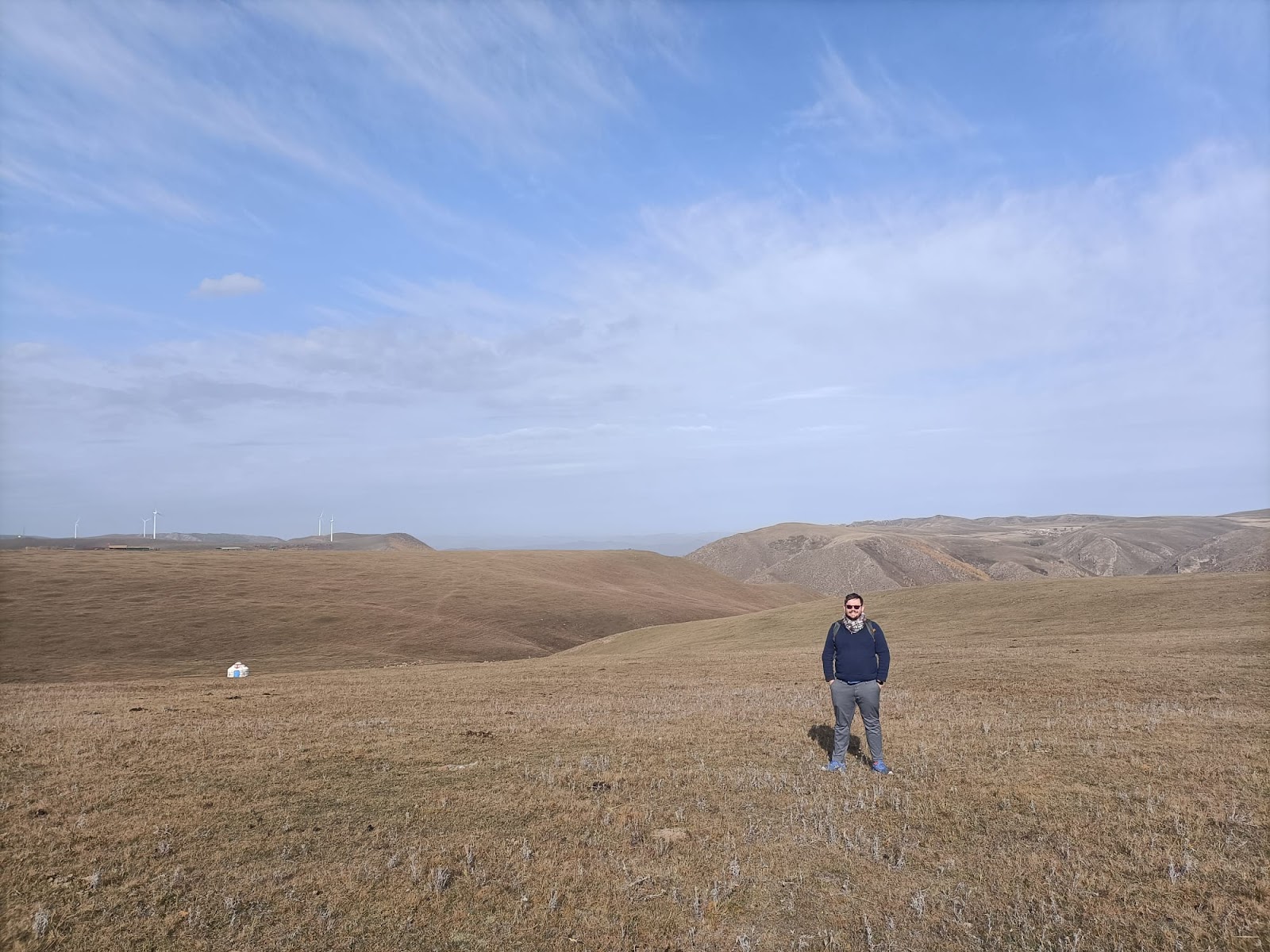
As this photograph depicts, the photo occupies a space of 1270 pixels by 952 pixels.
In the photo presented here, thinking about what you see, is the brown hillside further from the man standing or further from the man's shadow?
the man standing

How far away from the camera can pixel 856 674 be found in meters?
13.9

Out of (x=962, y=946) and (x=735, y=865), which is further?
(x=735, y=865)

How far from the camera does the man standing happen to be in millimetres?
13812

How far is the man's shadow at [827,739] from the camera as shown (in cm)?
1584

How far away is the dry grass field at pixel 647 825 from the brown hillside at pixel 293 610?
36.6m

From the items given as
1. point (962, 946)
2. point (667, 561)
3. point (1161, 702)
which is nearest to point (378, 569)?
point (667, 561)

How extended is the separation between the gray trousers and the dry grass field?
0.57 meters

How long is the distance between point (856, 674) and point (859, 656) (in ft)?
1.12

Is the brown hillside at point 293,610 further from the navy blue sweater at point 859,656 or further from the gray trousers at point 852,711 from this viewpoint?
the navy blue sweater at point 859,656

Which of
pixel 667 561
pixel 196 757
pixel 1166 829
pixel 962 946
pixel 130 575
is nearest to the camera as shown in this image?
pixel 962 946

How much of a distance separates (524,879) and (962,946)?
5.07m

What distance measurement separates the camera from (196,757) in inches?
598

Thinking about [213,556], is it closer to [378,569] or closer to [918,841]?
[378,569]

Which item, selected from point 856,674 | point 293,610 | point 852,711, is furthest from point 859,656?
point 293,610
